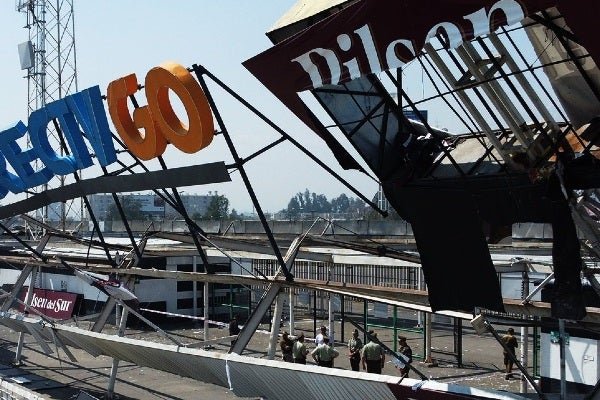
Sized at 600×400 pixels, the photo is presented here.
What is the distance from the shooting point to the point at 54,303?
41.4 meters

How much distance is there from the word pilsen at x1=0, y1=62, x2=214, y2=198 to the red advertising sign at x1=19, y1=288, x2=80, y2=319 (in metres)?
15.5

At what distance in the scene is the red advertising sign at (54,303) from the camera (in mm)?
40359

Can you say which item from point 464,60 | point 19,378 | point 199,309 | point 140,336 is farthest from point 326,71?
point 199,309

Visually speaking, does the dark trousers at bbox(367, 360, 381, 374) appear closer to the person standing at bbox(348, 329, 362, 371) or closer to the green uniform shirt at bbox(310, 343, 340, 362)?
the green uniform shirt at bbox(310, 343, 340, 362)

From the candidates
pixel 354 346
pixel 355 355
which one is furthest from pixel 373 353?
pixel 354 346

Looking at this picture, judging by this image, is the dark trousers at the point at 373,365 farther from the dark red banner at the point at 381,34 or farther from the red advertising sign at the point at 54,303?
the red advertising sign at the point at 54,303

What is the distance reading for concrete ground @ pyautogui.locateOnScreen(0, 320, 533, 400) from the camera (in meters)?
23.9

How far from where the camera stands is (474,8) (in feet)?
33.1

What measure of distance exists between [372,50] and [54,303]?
34344mm

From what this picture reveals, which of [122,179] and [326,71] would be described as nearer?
[326,71]

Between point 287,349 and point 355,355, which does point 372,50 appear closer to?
point 355,355

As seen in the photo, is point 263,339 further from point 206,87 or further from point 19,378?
point 206,87

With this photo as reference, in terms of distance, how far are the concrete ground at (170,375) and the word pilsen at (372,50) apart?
1346 centimetres

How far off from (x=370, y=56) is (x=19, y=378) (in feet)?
67.5
